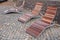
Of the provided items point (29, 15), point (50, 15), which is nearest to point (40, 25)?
point (50, 15)

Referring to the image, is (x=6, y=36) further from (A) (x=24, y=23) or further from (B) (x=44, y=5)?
(B) (x=44, y=5)

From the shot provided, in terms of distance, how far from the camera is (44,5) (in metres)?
5.66

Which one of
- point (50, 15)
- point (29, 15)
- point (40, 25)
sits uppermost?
point (50, 15)

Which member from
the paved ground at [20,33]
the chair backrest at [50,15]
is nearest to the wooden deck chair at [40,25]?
the chair backrest at [50,15]

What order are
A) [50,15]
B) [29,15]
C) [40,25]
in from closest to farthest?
1. [40,25]
2. [50,15]
3. [29,15]

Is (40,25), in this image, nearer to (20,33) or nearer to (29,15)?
(20,33)

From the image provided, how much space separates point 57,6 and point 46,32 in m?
1.39

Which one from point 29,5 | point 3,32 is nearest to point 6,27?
point 3,32

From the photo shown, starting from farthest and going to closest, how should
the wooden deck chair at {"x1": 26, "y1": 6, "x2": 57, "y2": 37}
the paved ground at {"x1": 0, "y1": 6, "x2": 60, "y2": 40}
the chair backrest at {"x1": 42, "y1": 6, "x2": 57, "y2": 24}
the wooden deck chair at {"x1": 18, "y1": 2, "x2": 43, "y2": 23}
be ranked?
the wooden deck chair at {"x1": 18, "y1": 2, "x2": 43, "y2": 23} < the chair backrest at {"x1": 42, "y1": 6, "x2": 57, "y2": 24} < the wooden deck chair at {"x1": 26, "y1": 6, "x2": 57, "y2": 37} < the paved ground at {"x1": 0, "y1": 6, "x2": 60, "y2": 40}

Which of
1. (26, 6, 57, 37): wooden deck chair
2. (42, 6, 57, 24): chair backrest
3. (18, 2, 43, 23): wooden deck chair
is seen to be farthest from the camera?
(18, 2, 43, 23): wooden deck chair

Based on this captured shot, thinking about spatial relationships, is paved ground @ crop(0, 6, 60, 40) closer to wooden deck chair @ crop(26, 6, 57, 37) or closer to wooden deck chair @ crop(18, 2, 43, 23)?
wooden deck chair @ crop(26, 6, 57, 37)

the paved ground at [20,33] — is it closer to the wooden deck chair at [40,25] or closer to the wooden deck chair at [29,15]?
the wooden deck chair at [40,25]

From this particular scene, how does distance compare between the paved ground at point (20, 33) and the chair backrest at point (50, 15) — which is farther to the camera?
the chair backrest at point (50, 15)

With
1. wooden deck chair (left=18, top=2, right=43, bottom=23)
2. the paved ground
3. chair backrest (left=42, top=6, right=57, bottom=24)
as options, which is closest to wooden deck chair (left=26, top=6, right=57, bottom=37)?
chair backrest (left=42, top=6, right=57, bottom=24)
